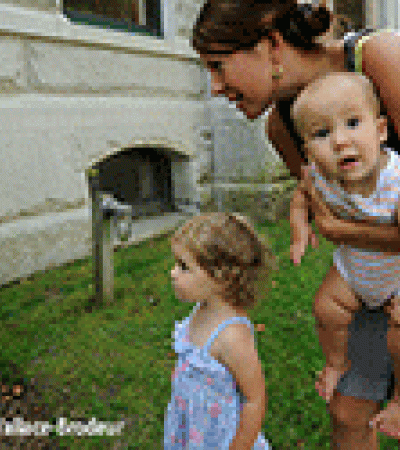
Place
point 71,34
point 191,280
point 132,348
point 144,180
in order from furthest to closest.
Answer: point 144,180
point 71,34
point 132,348
point 191,280

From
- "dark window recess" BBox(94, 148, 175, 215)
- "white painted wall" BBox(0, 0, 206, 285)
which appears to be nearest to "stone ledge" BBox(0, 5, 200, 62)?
"white painted wall" BBox(0, 0, 206, 285)

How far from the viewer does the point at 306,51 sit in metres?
1.71

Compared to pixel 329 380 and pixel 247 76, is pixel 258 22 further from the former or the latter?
pixel 329 380

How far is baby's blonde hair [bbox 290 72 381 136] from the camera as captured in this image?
Result: 64.3 inches

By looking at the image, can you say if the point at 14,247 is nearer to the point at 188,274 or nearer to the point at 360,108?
the point at 188,274

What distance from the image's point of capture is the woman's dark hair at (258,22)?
164 centimetres


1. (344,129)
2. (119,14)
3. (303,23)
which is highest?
(119,14)

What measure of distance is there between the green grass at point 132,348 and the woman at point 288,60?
1.29 metres

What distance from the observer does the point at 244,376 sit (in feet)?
5.77

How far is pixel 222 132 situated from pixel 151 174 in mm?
1091

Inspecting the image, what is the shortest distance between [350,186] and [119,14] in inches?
198

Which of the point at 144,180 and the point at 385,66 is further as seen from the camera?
the point at 144,180

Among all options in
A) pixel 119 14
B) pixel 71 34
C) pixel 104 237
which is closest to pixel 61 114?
pixel 71 34

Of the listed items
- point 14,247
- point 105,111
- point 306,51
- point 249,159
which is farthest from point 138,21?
point 306,51
